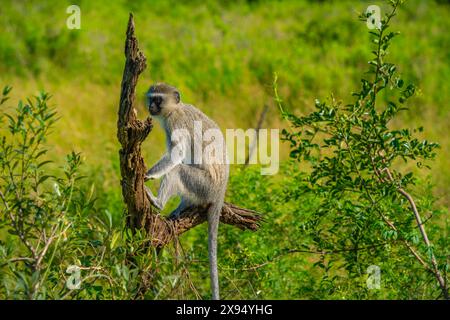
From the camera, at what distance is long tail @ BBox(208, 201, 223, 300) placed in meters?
7.01

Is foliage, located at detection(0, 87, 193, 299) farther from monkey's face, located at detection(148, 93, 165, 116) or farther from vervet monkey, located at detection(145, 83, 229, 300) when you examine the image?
monkey's face, located at detection(148, 93, 165, 116)

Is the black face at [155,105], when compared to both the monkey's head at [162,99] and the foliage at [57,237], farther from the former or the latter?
the foliage at [57,237]

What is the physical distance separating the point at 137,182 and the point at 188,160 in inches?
60.6

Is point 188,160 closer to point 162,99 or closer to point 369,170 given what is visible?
point 162,99

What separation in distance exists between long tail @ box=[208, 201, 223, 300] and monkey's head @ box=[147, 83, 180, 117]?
3.48 feet

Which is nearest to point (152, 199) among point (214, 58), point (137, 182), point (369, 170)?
point (137, 182)

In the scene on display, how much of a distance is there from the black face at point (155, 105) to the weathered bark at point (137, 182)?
3.26ft

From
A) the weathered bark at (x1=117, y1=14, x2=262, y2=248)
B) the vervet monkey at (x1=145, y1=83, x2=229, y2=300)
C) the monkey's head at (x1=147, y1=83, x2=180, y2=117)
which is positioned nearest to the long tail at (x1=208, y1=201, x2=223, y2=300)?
the vervet monkey at (x1=145, y1=83, x2=229, y2=300)

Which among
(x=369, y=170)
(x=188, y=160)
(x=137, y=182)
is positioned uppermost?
(x=188, y=160)

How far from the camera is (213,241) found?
739 cm

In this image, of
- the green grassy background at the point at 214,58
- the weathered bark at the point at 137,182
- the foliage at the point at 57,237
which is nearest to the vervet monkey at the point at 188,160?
the weathered bark at the point at 137,182

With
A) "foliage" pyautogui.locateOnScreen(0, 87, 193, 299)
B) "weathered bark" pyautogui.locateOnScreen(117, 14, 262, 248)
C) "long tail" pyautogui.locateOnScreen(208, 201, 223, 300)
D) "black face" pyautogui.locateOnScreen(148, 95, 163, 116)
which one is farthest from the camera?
"black face" pyautogui.locateOnScreen(148, 95, 163, 116)

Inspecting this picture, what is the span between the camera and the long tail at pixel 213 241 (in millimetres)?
7010

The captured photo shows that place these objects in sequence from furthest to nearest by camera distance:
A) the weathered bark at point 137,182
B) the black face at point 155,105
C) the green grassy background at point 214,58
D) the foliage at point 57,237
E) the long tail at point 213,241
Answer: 1. the green grassy background at point 214,58
2. the black face at point 155,105
3. the long tail at point 213,241
4. the weathered bark at point 137,182
5. the foliage at point 57,237
